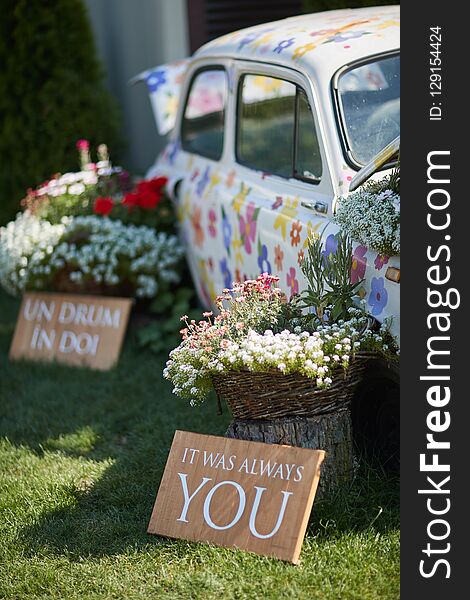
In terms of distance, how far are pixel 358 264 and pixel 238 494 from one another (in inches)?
37.8

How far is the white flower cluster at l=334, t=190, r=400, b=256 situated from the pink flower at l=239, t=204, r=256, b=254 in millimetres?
851

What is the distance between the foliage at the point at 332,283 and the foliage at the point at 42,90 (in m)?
4.23

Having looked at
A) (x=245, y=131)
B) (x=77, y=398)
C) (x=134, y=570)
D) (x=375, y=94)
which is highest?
(x=375, y=94)

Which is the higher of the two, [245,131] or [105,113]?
[245,131]

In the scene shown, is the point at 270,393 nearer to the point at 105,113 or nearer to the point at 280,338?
the point at 280,338

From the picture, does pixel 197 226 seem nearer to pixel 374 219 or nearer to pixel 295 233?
pixel 295 233

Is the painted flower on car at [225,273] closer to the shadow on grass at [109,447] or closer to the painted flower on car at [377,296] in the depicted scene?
the shadow on grass at [109,447]

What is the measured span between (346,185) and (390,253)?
1.89 ft

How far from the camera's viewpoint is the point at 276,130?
454cm

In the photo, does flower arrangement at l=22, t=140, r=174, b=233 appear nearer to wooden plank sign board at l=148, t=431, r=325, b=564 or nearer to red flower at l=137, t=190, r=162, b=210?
red flower at l=137, t=190, r=162, b=210

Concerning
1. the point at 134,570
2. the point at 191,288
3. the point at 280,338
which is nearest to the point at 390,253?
the point at 280,338

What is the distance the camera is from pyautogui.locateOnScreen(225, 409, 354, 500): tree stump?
338 cm

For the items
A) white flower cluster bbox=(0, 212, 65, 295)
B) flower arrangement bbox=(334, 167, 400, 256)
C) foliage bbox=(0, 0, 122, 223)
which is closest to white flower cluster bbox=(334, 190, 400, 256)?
flower arrangement bbox=(334, 167, 400, 256)

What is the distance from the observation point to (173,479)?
3.45m
